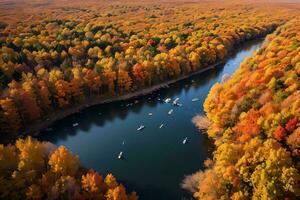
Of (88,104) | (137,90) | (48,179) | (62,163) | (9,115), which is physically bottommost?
(88,104)

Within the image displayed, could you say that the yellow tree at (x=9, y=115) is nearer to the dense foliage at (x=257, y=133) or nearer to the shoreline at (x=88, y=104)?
the shoreline at (x=88, y=104)

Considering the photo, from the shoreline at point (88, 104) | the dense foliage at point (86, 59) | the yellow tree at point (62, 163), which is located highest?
the yellow tree at point (62, 163)

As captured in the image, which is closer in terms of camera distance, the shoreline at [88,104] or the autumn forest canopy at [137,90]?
the autumn forest canopy at [137,90]

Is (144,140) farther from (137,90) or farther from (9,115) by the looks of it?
(9,115)

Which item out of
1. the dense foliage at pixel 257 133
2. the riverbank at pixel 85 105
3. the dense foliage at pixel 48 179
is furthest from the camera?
the riverbank at pixel 85 105

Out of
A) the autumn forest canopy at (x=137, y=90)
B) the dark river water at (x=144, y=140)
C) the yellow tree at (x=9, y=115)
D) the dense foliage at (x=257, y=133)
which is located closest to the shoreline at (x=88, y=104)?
the autumn forest canopy at (x=137, y=90)

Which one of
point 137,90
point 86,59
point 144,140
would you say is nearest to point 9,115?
point 144,140
